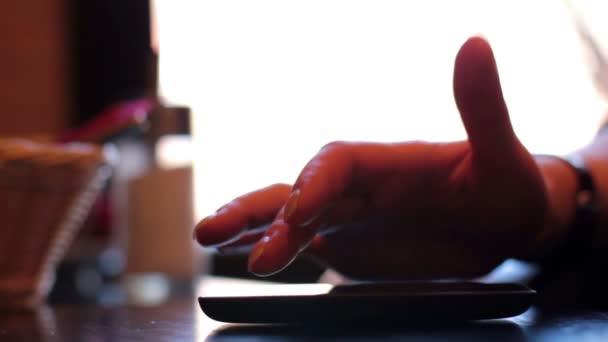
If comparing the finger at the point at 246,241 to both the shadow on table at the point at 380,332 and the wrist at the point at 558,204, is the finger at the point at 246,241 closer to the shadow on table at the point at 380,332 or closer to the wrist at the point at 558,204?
the shadow on table at the point at 380,332

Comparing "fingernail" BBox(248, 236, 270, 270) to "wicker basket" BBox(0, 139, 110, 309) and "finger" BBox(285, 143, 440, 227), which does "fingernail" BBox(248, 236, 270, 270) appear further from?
"wicker basket" BBox(0, 139, 110, 309)

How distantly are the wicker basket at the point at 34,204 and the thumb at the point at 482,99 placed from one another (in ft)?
1.21

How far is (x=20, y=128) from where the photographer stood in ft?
5.36

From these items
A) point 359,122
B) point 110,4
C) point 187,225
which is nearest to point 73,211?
point 187,225

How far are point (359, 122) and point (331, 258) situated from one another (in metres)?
0.65

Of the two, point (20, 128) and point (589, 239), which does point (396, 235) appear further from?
point (20, 128)

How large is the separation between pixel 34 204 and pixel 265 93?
63cm

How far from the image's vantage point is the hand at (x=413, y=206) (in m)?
0.33

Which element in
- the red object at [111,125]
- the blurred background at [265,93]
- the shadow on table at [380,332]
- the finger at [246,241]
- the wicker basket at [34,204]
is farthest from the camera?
the blurred background at [265,93]

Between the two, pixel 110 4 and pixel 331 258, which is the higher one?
pixel 110 4

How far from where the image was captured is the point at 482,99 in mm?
345

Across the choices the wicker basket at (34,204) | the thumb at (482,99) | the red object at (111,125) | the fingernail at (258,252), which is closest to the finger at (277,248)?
the fingernail at (258,252)

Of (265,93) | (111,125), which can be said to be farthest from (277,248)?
(265,93)

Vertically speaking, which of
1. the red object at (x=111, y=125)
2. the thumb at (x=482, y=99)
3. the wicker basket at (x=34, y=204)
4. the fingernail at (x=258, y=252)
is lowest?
the wicker basket at (x=34, y=204)
